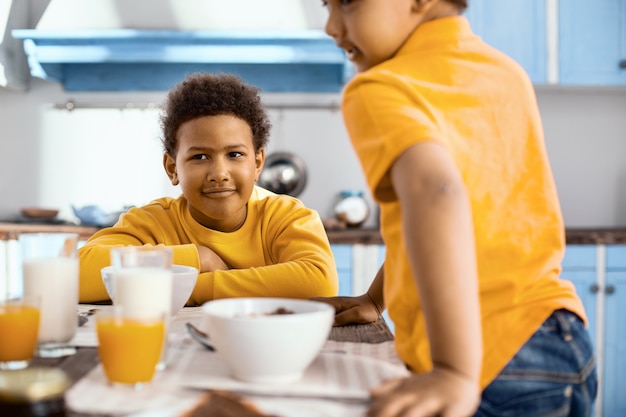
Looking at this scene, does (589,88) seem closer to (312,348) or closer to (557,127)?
(557,127)

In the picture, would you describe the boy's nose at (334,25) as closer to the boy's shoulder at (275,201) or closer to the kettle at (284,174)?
the boy's shoulder at (275,201)

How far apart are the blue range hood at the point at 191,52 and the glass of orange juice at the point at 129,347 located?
8.05 ft

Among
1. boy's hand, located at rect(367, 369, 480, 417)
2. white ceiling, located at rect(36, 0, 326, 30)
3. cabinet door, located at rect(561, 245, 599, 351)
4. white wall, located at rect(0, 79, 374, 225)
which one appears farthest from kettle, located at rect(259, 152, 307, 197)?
boy's hand, located at rect(367, 369, 480, 417)

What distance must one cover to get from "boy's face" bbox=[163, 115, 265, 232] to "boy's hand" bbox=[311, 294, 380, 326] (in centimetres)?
44

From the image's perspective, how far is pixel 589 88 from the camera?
11.1ft

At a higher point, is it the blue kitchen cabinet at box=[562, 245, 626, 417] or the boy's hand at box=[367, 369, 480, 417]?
the boy's hand at box=[367, 369, 480, 417]

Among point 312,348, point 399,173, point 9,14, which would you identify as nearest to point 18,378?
point 312,348

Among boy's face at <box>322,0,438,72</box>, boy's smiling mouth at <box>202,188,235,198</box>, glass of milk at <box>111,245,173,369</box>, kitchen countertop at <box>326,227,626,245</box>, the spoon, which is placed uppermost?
boy's face at <box>322,0,438,72</box>

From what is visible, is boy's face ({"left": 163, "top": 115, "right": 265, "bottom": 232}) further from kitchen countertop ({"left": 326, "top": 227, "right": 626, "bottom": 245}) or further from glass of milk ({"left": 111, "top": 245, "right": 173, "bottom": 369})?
kitchen countertop ({"left": 326, "top": 227, "right": 626, "bottom": 245})

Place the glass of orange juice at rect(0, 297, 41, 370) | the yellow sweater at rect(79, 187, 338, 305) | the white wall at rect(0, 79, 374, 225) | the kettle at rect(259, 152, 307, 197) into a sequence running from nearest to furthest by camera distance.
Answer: the glass of orange juice at rect(0, 297, 41, 370)
the yellow sweater at rect(79, 187, 338, 305)
the kettle at rect(259, 152, 307, 197)
the white wall at rect(0, 79, 374, 225)

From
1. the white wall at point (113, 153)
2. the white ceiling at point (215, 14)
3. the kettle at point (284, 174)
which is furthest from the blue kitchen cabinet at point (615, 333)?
the white ceiling at point (215, 14)

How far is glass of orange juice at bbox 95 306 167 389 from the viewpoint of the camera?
66 centimetres

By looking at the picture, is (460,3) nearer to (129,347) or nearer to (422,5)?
(422,5)

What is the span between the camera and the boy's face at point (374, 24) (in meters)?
0.78
